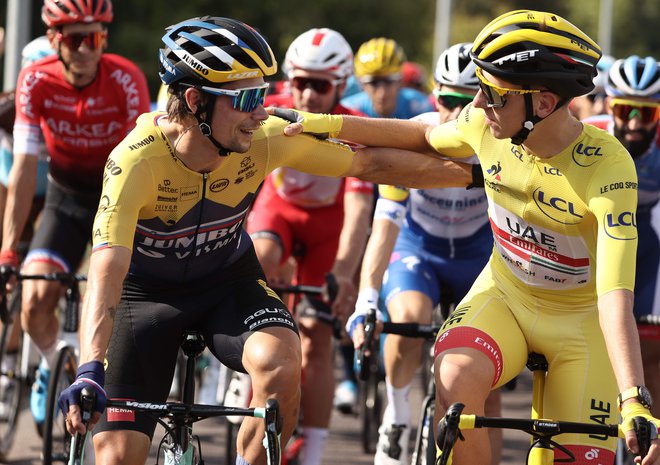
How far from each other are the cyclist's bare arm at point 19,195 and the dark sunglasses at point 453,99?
242 cm

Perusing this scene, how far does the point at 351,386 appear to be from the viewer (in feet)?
32.7

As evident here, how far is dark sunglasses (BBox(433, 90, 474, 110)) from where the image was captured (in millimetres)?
6754

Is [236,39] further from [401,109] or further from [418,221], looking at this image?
[401,109]

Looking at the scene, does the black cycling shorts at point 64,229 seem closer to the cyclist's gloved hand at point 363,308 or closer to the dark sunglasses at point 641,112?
the cyclist's gloved hand at point 363,308

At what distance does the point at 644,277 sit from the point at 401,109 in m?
5.53

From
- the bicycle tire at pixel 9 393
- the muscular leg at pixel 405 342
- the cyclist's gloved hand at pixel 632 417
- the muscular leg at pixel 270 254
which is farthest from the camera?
the bicycle tire at pixel 9 393

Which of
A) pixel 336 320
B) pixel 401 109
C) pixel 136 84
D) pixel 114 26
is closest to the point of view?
pixel 336 320

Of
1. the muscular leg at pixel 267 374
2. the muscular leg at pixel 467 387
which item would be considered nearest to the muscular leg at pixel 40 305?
the muscular leg at pixel 267 374

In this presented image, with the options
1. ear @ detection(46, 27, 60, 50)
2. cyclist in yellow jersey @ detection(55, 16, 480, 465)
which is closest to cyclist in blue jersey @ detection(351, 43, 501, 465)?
cyclist in yellow jersey @ detection(55, 16, 480, 465)

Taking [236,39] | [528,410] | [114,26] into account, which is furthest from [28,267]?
[114,26]

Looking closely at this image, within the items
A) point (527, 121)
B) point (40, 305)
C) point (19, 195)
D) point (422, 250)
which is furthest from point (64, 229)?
point (527, 121)

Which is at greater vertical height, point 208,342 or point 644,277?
point 644,277

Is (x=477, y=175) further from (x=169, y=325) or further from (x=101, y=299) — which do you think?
(x=101, y=299)

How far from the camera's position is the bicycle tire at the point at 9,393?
8.00m
